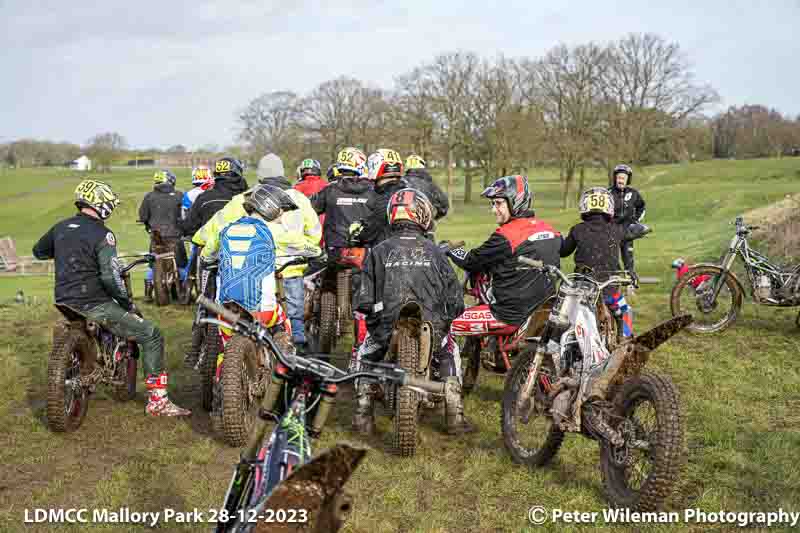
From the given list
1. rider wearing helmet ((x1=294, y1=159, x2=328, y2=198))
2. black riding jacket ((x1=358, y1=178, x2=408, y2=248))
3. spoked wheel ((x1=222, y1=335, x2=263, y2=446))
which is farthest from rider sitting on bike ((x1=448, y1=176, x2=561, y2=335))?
rider wearing helmet ((x1=294, y1=159, x2=328, y2=198))

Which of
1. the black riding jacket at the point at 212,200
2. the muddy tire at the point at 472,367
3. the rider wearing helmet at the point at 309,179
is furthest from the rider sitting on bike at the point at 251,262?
the rider wearing helmet at the point at 309,179

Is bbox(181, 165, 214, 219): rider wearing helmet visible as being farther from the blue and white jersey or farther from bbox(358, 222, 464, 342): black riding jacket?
bbox(358, 222, 464, 342): black riding jacket

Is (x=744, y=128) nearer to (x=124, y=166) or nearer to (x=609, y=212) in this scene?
(x=124, y=166)

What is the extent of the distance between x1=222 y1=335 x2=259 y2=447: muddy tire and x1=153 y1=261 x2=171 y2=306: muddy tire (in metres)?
7.09

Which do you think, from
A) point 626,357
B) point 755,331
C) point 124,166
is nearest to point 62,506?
point 626,357

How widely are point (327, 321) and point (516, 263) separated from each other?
2805mm

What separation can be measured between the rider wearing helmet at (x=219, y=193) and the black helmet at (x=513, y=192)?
3901mm

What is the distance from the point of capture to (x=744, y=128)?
8438cm

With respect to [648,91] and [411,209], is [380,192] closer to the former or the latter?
[411,209]

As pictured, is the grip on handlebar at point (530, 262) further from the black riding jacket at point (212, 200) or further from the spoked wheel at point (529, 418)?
the black riding jacket at point (212, 200)

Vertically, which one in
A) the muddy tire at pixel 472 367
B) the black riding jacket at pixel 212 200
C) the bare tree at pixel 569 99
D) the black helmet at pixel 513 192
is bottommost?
the muddy tire at pixel 472 367

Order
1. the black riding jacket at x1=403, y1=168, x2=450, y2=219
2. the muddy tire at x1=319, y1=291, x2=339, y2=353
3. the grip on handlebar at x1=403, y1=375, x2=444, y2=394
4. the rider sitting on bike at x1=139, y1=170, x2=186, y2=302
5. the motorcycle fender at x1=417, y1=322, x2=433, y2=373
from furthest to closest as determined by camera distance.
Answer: the rider sitting on bike at x1=139, y1=170, x2=186, y2=302 < the black riding jacket at x1=403, y1=168, x2=450, y2=219 < the muddy tire at x1=319, y1=291, x2=339, y2=353 < the motorcycle fender at x1=417, y1=322, x2=433, y2=373 < the grip on handlebar at x1=403, y1=375, x2=444, y2=394

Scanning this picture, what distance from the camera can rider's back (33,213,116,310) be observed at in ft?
20.1

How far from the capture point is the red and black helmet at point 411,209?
579 cm
